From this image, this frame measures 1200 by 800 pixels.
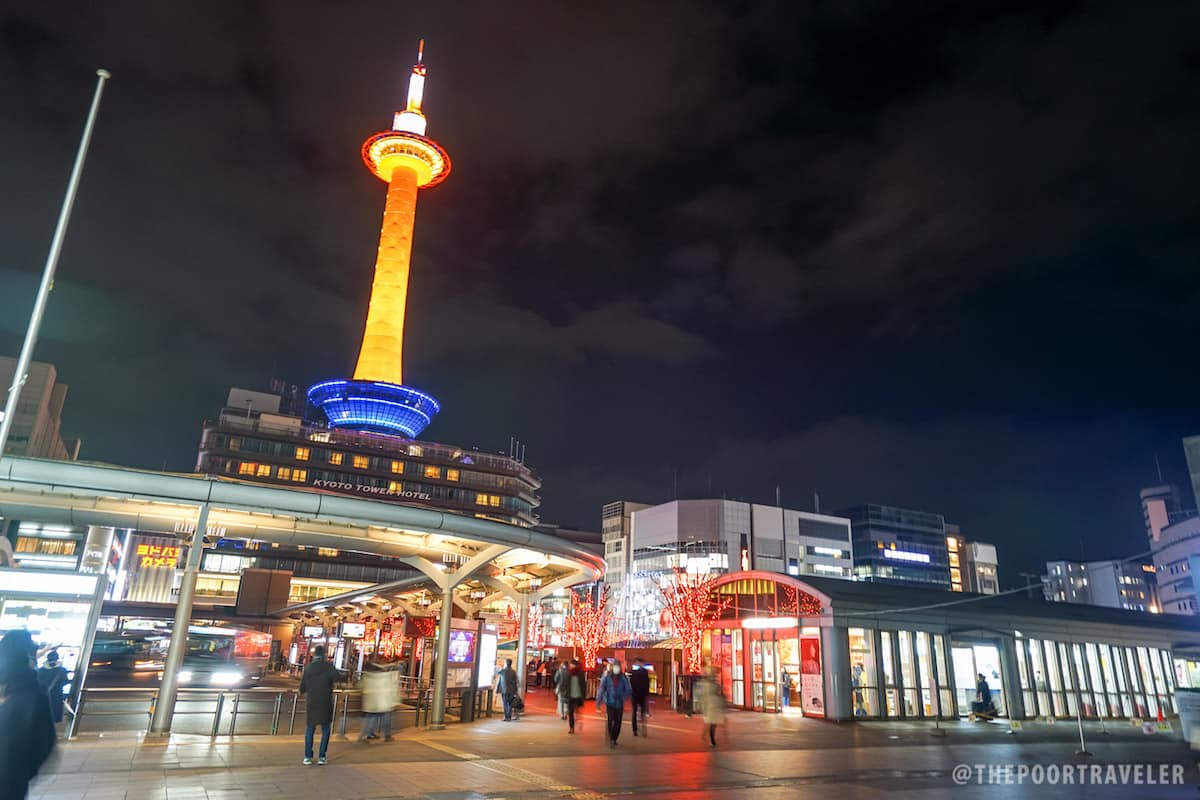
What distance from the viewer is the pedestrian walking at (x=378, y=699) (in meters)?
15.4

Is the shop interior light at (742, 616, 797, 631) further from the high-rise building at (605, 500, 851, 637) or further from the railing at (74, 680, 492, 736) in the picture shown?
the high-rise building at (605, 500, 851, 637)

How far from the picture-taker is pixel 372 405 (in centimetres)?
10469

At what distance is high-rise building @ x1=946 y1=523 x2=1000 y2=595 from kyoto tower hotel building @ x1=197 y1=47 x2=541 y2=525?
8523cm

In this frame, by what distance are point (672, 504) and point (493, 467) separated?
1141 inches

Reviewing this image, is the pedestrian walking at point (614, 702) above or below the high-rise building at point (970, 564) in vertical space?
below

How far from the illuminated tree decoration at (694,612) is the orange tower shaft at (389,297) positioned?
79513mm

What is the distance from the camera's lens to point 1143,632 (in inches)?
1298

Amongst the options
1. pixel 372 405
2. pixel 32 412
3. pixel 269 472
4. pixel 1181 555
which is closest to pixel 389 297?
pixel 372 405

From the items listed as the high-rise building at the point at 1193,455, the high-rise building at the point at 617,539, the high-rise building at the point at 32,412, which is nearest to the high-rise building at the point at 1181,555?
the high-rise building at the point at 1193,455

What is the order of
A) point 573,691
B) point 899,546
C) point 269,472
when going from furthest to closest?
point 899,546, point 269,472, point 573,691

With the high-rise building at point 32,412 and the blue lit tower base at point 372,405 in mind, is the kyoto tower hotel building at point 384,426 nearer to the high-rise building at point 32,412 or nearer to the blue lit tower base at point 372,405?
the blue lit tower base at point 372,405

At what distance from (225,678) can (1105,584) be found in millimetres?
190682

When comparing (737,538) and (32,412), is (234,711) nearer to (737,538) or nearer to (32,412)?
(32,412)

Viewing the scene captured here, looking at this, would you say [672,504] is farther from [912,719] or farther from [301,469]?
[912,719]
